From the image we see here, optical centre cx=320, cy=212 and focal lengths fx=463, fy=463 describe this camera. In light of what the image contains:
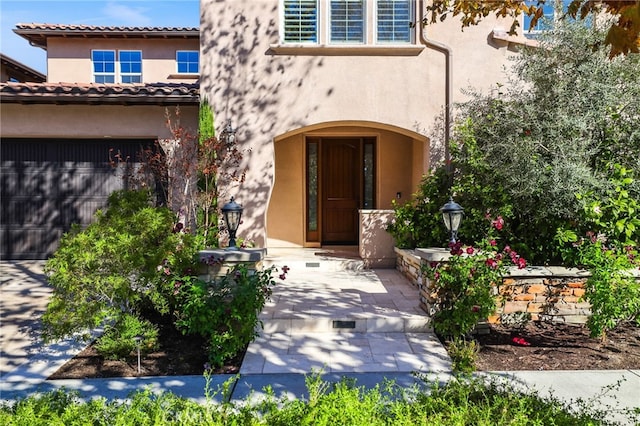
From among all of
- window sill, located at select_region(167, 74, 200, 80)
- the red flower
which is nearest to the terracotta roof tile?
window sill, located at select_region(167, 74, 200, 80)

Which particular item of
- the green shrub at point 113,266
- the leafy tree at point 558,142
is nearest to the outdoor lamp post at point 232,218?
the green shrub at point 113,266

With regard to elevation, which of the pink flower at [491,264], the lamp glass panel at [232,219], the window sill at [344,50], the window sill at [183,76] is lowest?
the pink flower at [491,264]

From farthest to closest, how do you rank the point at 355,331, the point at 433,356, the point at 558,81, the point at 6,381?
1. the point at 558,81
2. the point at 355,331
3. the point at 433,356
4. the point at 6,381

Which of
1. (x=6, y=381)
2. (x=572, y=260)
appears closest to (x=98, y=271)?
(x=6, y=381)

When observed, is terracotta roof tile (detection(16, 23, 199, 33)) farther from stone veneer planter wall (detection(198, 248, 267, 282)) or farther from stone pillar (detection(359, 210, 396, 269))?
stone veneer planter wall (detection(198, 248, 267, 282))

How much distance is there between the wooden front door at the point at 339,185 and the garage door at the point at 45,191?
15.8 ft

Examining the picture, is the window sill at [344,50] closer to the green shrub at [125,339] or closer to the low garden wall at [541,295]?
the low garden wall at [541,295]

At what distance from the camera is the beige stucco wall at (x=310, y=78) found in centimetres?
921

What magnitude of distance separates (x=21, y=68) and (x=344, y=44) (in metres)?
15.1

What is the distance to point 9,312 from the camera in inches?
269

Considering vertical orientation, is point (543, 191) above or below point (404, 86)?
below

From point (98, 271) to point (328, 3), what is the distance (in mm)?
6932

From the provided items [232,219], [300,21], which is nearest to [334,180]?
[300,21]

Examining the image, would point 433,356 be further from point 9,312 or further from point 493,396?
point 9,312
